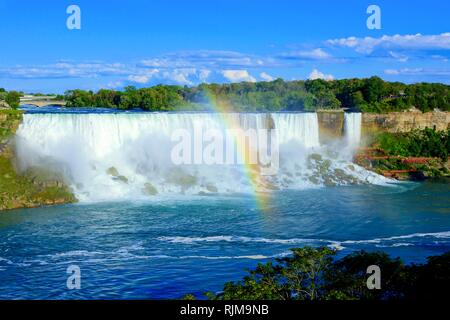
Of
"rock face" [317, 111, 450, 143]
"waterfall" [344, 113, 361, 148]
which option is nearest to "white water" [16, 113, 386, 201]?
"rock face" [317, 111, 450, 143]

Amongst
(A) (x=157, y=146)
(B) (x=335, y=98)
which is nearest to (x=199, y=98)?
(B) (x=335, y=98)

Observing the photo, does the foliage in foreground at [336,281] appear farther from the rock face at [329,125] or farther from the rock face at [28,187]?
the rock face at [329,125]

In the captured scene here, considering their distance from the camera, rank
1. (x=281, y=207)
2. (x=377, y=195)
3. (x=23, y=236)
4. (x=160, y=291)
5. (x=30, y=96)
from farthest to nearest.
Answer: (x=30, y=96)
(x=377, y=195)
(x=281, y=207)
(x=23, y=236)
(x=160, y=291)

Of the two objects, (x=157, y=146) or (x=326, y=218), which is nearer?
(x=326, y=218)

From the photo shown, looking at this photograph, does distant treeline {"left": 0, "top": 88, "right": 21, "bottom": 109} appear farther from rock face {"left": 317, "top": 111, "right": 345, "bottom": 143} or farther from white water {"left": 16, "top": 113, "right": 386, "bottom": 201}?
rock face {"left": 317, "top": 111, "right": 345, "bottom": 143}

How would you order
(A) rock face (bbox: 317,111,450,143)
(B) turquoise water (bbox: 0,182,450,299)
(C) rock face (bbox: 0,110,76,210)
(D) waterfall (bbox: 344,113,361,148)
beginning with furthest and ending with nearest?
(D) waterfall (bbox: 344,113,361,148) < (A) rock face (bbox: 317,111,450,143) < (C) rock face (bbox: 0,110,76,210) < (B) turquoise water (bbox: 0,182,450,299)

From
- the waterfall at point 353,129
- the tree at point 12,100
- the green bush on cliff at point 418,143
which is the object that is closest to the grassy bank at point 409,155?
the green bush on cliff at point 418,143

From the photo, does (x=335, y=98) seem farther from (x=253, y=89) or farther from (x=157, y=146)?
(x=157, y=146)
